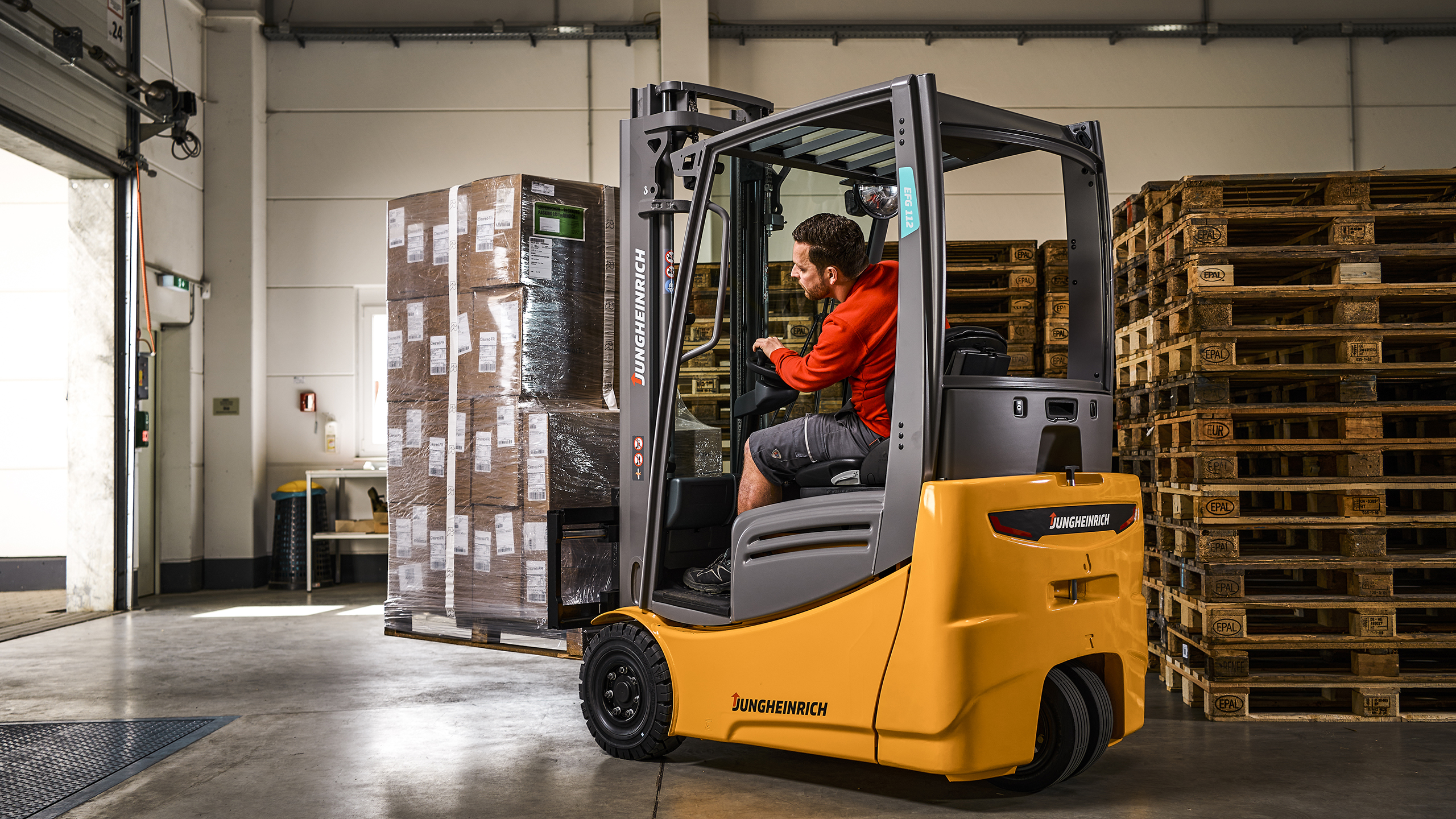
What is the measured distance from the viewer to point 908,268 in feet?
10.6

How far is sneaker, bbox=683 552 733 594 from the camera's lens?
3.98 metres

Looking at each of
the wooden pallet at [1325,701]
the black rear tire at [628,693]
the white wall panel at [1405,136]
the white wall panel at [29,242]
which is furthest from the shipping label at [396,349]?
the white wall panel at [1405,136]

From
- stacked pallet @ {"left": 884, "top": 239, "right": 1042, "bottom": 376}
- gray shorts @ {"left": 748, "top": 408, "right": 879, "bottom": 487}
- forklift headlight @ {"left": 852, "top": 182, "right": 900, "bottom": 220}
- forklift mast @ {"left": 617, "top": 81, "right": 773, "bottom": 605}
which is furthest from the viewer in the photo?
stacked pallet @ {"left": 884, "top": 239, "right": 1042, "bottom": 376}

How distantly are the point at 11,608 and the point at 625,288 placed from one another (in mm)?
7537

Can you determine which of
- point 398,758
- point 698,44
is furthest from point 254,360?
point 398,758

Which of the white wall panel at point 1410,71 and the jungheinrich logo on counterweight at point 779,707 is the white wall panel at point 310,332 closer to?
the jungheinrich logo on counterweight at point 779,707

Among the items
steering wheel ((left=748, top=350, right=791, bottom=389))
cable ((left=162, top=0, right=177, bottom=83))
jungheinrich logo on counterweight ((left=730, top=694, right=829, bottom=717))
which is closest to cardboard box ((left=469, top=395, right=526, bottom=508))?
steering wheel ((left=748, top=350, right=791, bottom=389))

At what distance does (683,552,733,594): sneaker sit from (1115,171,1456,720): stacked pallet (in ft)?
7.81

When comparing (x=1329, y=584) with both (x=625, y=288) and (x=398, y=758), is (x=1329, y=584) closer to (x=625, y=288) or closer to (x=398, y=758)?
(x=625, y=288)

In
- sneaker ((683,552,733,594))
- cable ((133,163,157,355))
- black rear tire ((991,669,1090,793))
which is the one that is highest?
cable ((133,163,157,355))

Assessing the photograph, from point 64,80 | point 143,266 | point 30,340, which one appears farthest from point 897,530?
point 30,340

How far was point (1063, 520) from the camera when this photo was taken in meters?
3.44

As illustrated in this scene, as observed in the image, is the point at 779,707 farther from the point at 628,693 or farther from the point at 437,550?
the point at 437,550

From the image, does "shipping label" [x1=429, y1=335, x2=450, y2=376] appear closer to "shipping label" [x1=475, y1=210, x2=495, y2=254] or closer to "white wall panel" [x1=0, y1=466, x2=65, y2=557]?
"shipping label" [x1=475, y1=210, x2=495, y2=254]
